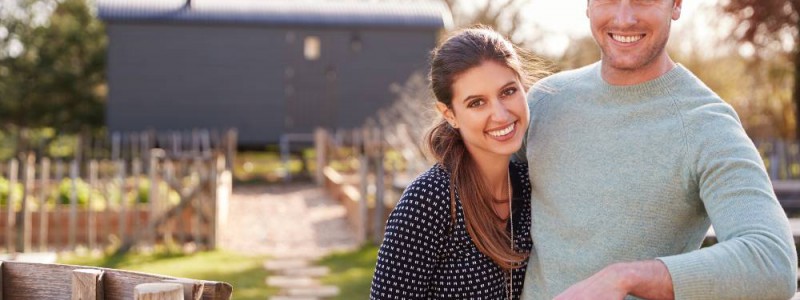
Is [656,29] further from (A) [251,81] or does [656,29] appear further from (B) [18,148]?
(A) [251,81]

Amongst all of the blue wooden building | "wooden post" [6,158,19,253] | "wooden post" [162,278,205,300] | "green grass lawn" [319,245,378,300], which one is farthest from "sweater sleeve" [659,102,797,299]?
the blue wooden building

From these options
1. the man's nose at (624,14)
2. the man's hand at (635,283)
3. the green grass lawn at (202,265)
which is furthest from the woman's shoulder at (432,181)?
the green grass lawn at (202,265)

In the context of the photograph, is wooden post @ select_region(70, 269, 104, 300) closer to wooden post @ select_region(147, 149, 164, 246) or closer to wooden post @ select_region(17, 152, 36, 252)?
wooden post @ select_region(147, 149, 164, 246)

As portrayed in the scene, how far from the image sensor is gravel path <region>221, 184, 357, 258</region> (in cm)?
1126

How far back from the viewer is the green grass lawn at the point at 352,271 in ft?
27.2

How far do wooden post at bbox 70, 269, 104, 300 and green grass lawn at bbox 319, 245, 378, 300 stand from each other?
18.3 feet

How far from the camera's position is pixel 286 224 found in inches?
525

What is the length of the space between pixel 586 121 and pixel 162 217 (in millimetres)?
8641

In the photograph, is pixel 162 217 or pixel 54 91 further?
pixel 54 91

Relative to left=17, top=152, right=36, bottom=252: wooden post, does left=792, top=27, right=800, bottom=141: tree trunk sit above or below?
above

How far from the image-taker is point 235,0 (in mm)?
22031

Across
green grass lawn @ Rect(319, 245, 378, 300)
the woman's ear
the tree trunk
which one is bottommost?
green grass lawn @ Rect(319, 245, 378, 300)

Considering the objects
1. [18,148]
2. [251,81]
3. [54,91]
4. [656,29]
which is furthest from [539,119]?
[54,91]

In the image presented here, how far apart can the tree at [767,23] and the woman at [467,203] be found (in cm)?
1700
